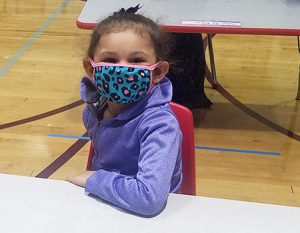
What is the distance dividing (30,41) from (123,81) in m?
3.03

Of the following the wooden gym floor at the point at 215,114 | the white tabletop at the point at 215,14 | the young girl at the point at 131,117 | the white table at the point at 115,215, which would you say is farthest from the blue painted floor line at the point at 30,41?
the white table at the point at 115,215

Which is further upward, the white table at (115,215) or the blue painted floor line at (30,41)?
the white table at (115,215)

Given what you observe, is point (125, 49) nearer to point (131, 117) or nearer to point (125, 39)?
point (125, 39)

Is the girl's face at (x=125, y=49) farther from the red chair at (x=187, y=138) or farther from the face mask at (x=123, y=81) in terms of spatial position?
the red chair at (x=187, y=138)

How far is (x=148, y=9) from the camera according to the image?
86.6 inches

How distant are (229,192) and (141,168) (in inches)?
45.3

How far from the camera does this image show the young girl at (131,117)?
94 centimetres

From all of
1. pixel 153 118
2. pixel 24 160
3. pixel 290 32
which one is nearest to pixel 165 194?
pixel 153 118

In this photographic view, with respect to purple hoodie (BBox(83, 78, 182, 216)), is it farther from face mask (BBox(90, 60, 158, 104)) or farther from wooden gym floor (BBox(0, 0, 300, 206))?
wooden gym floor (BBox(0, 0, 300, 206))

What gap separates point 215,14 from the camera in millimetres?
2178

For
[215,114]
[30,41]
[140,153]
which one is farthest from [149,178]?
[30,41]

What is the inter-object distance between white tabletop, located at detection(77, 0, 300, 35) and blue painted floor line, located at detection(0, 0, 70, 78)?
4.13 ft

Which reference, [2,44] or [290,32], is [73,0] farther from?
[290,32]

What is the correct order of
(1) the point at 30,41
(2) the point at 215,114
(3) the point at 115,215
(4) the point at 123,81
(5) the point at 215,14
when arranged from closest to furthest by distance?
(3) the point at 115,215
(4) the point at 123,81
(5) the point at 215,14
(2) the point at 215,114
(1) the point at 30,41
